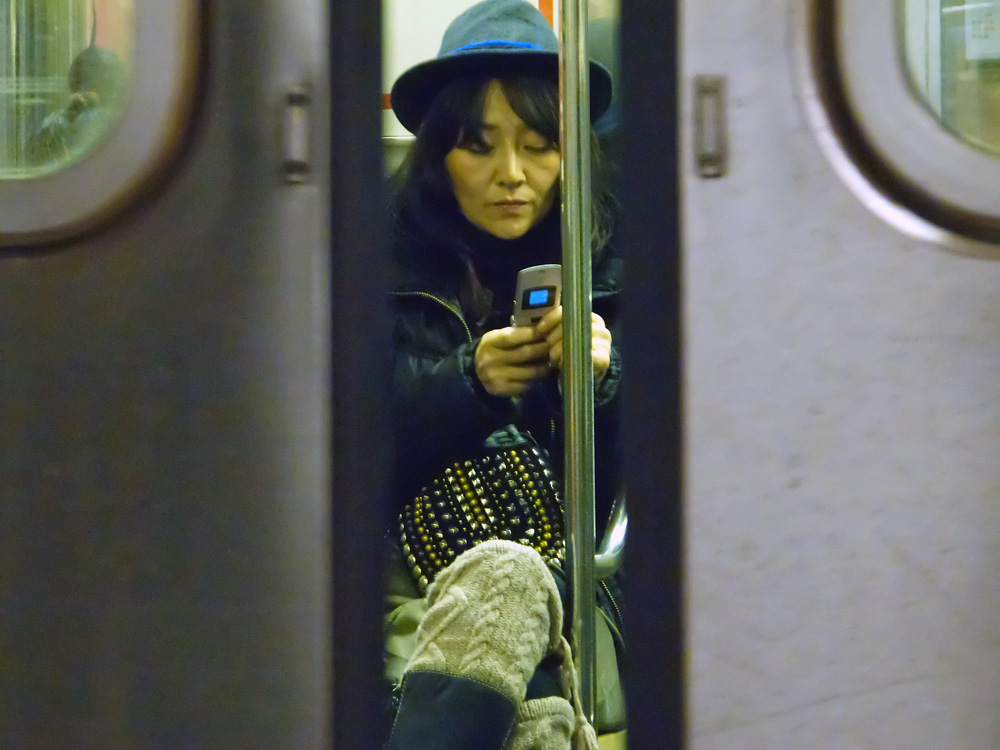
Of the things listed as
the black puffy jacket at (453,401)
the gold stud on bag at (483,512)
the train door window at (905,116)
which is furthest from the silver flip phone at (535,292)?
the train door window at (905,116)

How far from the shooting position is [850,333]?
0.85 m

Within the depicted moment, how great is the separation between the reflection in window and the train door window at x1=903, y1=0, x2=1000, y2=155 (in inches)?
29.1

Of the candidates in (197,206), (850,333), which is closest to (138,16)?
(197,206)

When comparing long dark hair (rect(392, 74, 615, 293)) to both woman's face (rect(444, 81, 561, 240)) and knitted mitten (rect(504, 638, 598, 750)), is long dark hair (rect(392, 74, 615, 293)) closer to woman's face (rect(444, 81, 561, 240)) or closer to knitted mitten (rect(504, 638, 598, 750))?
woman's face (rect(444, 81, 561, 240))

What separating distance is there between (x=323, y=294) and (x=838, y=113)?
50 cm

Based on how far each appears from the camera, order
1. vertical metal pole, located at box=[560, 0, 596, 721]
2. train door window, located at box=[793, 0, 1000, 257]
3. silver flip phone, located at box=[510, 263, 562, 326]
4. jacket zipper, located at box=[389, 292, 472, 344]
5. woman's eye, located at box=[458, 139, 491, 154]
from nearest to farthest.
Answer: train door window, located at box=[793, 0, 1000, 257] → vertical metal pole, located at box=[560, 0, 596, 721] → silver flip phone, located at box=[510, 263, 562, 326] → jacket zipper, located at box=[389, 292, 472, 344] → woman's eye, located at box=[458, 139, 491, 154]

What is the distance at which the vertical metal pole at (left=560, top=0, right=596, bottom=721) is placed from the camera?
1.00 metres

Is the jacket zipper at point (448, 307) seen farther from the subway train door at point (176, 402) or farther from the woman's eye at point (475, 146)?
the subway train door at point (176, 402)

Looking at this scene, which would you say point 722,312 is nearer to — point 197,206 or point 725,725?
point 725,725

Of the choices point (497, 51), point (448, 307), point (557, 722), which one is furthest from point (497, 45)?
point (557, 722)

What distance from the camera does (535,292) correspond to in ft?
4.52

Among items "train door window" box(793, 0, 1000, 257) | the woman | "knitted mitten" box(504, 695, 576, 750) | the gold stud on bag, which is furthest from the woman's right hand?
"train door window" box(793, 0, 1000, 257)

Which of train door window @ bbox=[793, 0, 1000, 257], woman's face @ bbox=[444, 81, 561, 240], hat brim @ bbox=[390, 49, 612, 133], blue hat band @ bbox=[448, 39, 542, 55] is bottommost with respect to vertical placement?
train door window @ bbox=[793, 0, 1000, 257]

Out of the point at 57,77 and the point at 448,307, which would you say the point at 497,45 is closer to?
the point at 448,307
